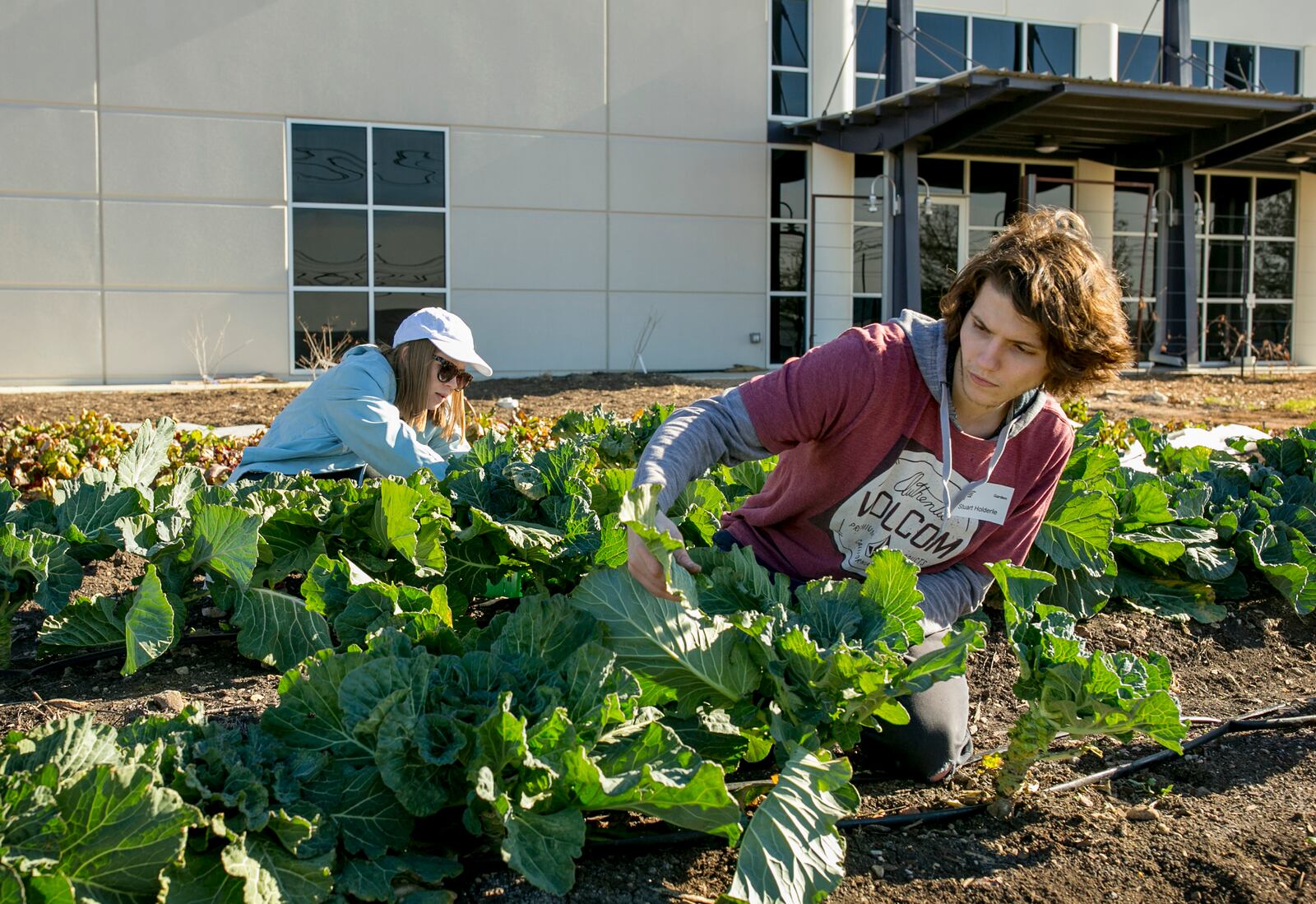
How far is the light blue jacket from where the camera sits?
411 centimetres

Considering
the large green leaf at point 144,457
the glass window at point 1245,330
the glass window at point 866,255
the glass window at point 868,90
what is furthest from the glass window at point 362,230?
the glass window at point 1245,330

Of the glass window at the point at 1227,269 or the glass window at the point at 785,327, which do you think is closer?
the glass window at the point at 785,327

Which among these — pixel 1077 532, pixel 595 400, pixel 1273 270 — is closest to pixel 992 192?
pixel 1273 270

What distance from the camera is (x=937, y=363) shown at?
113 inches

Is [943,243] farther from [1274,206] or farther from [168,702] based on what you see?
[168,702]

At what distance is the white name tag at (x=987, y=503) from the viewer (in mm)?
2975

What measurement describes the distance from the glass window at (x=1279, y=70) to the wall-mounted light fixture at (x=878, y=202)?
7.25 meters

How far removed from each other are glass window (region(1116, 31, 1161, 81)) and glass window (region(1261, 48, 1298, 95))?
86.1 inches

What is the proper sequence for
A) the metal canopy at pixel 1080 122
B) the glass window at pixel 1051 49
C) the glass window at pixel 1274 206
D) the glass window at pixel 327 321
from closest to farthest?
the metal canopy at pixel 1080 122, the glass window at pixel 327 321, the glass window at pixel 1051 49, the glass window at pixel 1274 206

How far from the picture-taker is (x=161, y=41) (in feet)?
40.8

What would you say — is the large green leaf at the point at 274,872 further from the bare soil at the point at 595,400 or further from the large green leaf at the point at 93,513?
the bare soil at the point at 595,400

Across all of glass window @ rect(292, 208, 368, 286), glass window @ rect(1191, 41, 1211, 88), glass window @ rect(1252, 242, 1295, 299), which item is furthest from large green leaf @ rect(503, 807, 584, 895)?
glass window @ rect(1252, 242, 1295, 299)

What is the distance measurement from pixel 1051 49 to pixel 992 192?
221cm

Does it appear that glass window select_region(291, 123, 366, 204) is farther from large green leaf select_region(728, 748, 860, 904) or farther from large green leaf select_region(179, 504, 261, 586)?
large green leaf select_region(728, 748, 860, 904)
